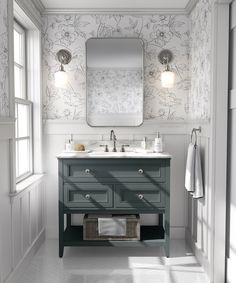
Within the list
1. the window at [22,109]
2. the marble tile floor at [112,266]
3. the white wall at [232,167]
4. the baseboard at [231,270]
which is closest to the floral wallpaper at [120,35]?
the window at [22,109]

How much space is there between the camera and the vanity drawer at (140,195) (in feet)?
10.8

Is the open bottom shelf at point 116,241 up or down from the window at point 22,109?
down

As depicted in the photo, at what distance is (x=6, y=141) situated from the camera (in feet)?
8.63

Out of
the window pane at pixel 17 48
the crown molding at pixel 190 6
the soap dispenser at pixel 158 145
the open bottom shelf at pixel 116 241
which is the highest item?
the crown molding at pixel 190 6

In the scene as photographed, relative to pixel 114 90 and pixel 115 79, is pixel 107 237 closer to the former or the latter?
pixel 114 90

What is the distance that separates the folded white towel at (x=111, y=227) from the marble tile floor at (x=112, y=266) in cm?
24

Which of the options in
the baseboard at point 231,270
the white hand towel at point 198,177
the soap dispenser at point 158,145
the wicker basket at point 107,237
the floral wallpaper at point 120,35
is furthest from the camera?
the floral wallpaper at point 120,35

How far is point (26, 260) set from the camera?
10.3ft

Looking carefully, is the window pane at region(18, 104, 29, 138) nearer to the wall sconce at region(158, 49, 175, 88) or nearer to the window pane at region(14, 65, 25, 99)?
the window pane at region(14, 65, 25, 99)

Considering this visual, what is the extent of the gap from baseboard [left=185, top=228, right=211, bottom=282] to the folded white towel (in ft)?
2.27

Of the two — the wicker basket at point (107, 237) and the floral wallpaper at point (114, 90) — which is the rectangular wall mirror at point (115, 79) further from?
the wicker basket at point (107, 237)

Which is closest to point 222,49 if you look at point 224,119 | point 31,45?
point 224,119

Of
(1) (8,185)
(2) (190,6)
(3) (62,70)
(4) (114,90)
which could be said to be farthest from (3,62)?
(2) (190,6)

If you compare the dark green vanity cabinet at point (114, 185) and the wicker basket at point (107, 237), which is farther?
the wicker basket at point (107, 237)
